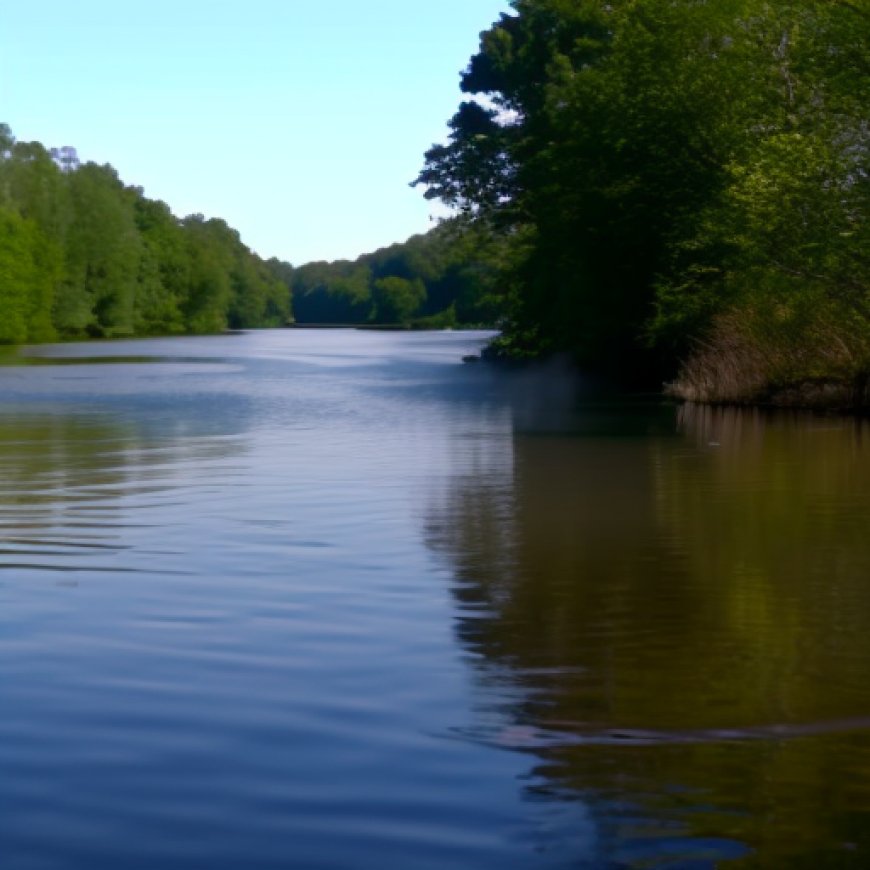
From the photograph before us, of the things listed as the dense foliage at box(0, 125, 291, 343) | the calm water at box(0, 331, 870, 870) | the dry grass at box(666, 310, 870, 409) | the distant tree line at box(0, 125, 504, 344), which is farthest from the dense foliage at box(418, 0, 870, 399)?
the dense foliage at box(0, 125, 291, 343)

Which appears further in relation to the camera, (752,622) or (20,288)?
(20,288)

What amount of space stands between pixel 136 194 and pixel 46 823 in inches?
6520

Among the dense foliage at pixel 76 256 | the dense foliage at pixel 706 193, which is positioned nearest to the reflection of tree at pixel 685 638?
the dense foliage at pixel 706 193

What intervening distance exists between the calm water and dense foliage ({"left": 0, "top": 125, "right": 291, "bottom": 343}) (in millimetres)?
101095

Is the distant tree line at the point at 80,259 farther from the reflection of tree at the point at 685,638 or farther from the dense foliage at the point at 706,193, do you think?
the reflection of tree at the point at 685,638

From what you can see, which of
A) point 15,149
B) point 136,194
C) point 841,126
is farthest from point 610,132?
point 136,194

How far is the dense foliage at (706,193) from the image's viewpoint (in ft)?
111

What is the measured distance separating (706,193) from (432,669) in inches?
1398

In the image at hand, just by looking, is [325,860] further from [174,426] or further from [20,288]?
[20,288]

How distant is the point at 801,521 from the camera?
56.6 feet

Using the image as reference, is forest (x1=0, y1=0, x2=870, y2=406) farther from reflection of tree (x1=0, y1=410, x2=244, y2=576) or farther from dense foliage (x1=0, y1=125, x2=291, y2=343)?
dense foliage (x1=0, y1=125, x2=291, y2=343)

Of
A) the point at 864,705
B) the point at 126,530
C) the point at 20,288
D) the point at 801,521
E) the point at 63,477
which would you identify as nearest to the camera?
the point at 864,705

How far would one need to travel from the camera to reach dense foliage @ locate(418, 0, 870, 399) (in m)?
33.9

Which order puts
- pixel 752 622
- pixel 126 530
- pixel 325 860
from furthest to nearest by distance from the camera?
pixel 126 530 < pixel 752 622 < pixel 325 860
